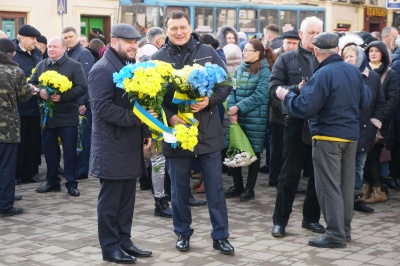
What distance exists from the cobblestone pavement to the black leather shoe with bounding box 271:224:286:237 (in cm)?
7

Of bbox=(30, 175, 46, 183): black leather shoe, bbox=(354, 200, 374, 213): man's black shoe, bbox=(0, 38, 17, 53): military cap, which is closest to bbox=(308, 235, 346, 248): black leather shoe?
bbox=(354, 200, 374, 213): man's black shoe

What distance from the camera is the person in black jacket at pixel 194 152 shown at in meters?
7.06

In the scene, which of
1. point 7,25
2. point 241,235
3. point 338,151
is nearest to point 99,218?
point 241,235

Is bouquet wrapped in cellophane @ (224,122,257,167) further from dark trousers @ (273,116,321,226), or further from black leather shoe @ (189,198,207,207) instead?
dark trousers @ (273,116,321,226)

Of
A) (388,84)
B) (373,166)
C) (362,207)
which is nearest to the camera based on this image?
(362,207)

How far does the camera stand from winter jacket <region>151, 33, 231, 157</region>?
706cm

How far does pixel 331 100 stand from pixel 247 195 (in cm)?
290

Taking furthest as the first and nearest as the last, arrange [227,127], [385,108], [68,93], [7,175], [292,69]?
[68,93]
[227,127]
[385,108]
[7,175]
[292,69]

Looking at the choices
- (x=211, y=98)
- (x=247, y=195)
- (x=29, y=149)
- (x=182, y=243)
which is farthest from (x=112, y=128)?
(x=29, y=149)

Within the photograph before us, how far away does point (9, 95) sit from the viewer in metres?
8.92

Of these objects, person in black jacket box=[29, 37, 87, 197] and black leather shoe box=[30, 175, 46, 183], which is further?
black leather shoe box=[30, 175, 46, 183]

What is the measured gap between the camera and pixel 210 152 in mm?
7098

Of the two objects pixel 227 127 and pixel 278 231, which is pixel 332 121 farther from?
pixel 227 127

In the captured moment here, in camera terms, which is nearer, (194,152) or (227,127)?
(194,152)
